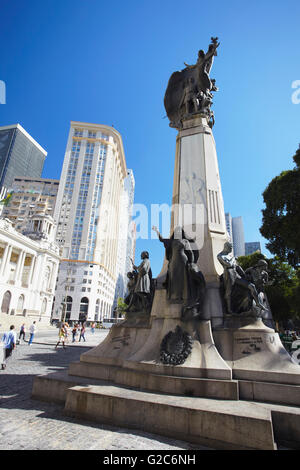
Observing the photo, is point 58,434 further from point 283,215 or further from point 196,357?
point 283,215

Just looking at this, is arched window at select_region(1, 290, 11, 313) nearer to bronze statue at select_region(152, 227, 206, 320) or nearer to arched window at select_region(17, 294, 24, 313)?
arched window at select_region(17, 294, 24, 313)

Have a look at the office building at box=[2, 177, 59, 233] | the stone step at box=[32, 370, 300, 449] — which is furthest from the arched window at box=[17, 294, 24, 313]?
the stone step at box=[32, 370, 300, 449]

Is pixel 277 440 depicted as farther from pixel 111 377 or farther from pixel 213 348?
pixel 111 377

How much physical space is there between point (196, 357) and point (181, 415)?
133cm

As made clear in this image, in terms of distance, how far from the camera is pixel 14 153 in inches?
5187

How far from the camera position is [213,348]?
4.87 m

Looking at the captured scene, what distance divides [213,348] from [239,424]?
1706 mm

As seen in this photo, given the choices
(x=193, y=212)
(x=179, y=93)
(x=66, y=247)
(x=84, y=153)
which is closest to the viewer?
(x=193, y=212)

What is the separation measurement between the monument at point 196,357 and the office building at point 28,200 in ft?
255

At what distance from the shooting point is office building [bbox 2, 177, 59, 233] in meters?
82.6

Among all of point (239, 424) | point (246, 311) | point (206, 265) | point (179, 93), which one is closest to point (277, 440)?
point (239, 424)

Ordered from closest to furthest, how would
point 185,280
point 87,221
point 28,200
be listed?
point 185,280, point 87,221, point 28,200

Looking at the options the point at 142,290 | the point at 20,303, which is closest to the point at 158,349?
the point at 142,290

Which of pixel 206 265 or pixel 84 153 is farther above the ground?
pixel 84 153
